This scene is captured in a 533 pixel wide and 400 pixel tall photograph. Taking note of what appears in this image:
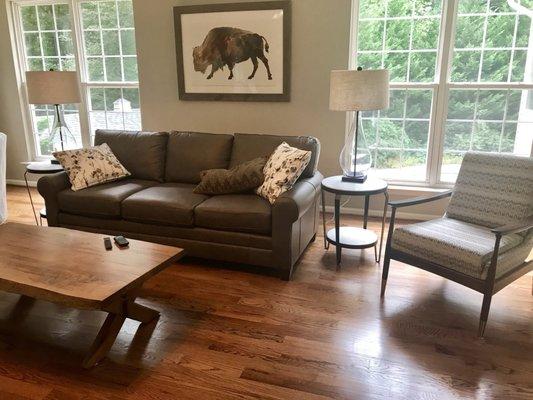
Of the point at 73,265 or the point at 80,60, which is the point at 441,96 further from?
the point at 80,60

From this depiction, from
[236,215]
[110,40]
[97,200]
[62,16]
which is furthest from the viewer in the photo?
[62,16]

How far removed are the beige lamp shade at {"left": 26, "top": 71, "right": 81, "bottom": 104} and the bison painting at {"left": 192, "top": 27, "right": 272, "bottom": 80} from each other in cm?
127

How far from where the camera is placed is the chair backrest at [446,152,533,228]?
2648mm

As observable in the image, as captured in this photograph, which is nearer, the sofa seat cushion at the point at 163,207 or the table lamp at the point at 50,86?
the sofa seat cushion at the point at 163,207

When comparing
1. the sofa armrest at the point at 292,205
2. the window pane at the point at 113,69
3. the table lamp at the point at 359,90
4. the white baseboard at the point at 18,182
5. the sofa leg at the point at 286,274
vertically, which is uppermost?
the window pane at the point at 113,69

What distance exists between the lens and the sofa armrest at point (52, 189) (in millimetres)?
3445

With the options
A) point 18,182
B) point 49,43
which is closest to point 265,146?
point 49,43

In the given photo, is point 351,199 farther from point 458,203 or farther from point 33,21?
point 33,21

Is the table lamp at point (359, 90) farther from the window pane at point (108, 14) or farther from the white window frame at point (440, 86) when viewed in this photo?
the window pane at point (108, 14)

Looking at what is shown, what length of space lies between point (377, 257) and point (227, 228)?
1.22m

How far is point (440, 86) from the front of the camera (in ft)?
12.6

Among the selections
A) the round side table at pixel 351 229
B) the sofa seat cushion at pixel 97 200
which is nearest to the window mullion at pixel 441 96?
the round side table at pixel 351 229

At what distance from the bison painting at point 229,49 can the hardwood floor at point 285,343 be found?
2232 mm

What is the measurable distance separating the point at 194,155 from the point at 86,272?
1.73 meters
